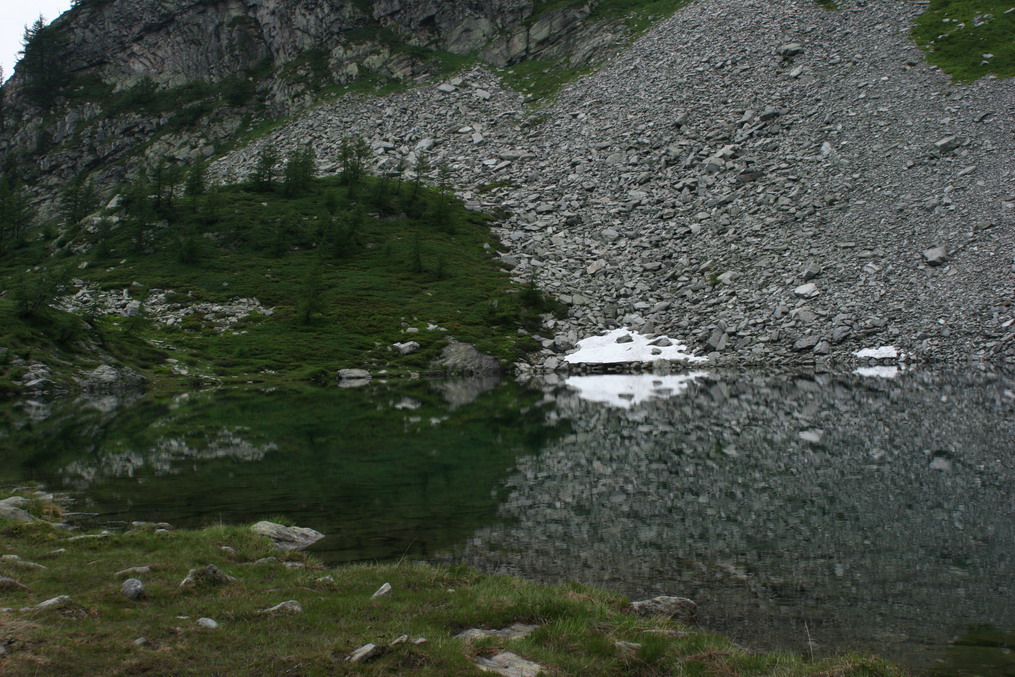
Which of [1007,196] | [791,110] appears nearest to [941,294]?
[1007,196]

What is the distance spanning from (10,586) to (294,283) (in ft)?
269

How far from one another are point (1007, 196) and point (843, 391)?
3535cm

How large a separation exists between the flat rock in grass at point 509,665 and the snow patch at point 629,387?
3288 cm

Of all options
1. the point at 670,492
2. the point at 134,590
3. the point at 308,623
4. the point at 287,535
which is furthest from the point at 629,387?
the point at 134,590

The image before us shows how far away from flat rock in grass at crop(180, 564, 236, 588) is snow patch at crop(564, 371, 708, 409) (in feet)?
104

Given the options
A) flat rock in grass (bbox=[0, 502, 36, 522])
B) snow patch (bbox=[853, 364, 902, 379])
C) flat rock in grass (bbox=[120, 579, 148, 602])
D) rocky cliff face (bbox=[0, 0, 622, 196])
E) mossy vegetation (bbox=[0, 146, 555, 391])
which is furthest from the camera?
rocky cliff face (bbox=[0, 0, 622, 196])

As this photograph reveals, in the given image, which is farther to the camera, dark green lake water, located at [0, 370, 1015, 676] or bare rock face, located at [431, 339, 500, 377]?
bare rock face, located at [431, 339, 500, 377]

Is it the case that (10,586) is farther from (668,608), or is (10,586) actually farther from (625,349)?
(625,349)

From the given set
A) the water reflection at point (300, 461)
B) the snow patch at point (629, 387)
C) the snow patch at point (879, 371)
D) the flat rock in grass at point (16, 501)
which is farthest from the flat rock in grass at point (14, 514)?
the snow patch at point (879, 371)

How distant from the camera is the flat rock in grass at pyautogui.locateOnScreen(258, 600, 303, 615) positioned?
10000 millimetres

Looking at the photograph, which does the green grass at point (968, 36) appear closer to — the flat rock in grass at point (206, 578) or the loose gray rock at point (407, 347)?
the loose gray rock at point (407, 347)

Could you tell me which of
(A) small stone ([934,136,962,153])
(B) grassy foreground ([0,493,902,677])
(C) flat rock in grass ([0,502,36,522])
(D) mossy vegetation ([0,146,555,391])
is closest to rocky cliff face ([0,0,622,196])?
(D) mossy vegetation ([0,146,555,391])

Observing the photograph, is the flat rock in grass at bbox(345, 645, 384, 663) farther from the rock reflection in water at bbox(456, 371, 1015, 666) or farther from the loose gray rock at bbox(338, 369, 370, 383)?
the loose gray rock at bbox(338, 369, 370, 383)

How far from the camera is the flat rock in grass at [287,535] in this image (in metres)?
15.5
